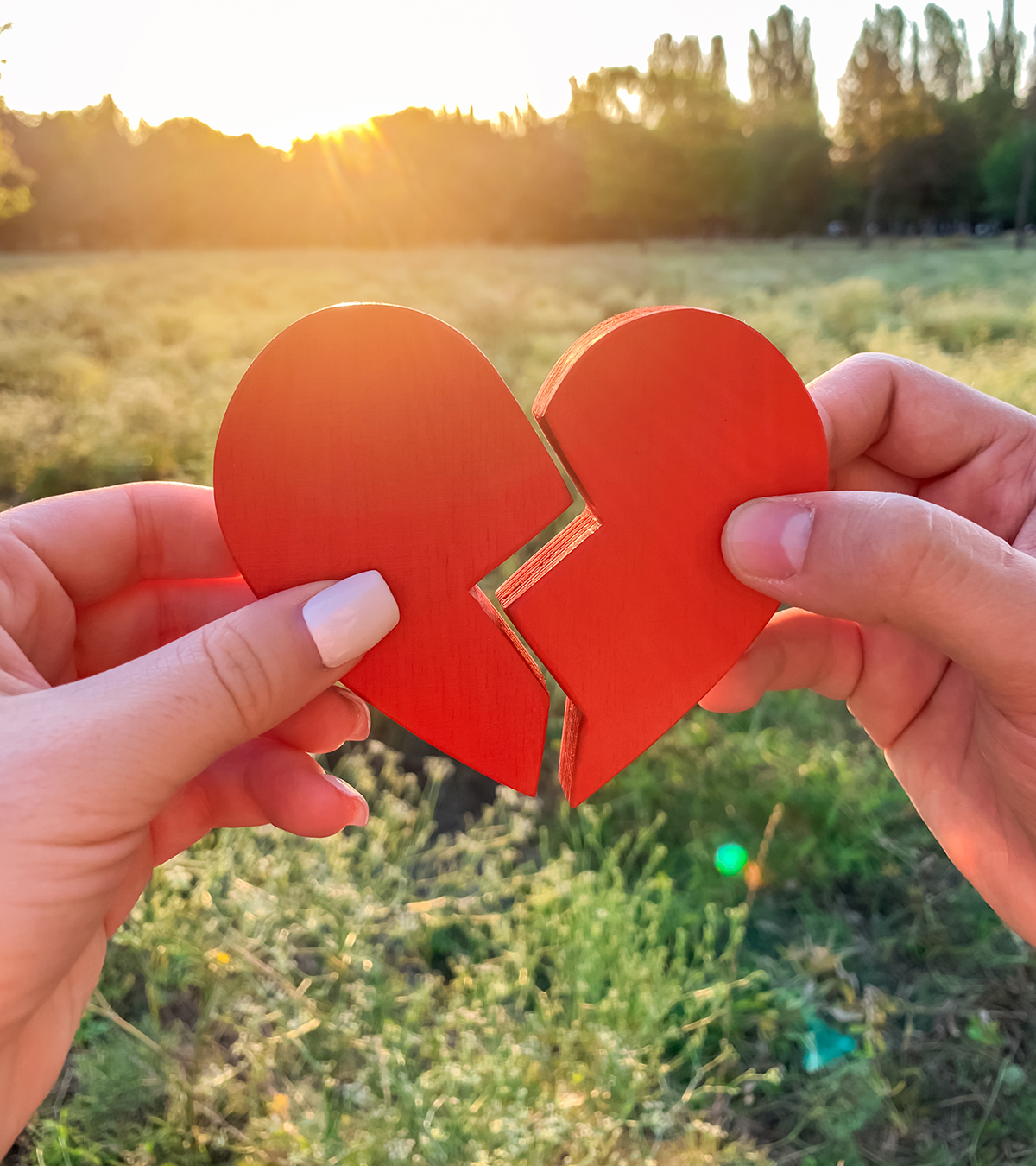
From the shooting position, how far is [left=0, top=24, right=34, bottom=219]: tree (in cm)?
780

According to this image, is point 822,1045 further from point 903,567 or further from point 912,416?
point 912,416

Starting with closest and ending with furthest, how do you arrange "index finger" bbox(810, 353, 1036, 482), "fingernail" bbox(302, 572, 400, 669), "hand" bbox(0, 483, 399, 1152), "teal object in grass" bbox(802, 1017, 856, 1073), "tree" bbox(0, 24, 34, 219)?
"hand" bbox(0, 483, 399, 1152), "fingernail" bbox(302, 572, 400, 669), "index finger" bbox(810, 353, 1036, 482), "teal object in grass" bbox(802, 1017, 856, 1073), "tree" bbox(0, 24, 34, 219)

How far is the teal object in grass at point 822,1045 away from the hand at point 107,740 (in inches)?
61.2

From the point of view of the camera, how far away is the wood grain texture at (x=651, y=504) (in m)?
1.34

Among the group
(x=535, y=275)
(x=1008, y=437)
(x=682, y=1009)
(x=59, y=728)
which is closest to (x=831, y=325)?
(x=535, y=275)

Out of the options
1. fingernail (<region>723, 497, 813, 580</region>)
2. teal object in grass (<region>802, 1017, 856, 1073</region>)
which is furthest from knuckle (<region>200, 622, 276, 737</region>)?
teal object in grass (<region>802, 1017, 856, 1073</region>)

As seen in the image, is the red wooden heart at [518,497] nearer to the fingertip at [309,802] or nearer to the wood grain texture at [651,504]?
the wood grain texture at [651,504]

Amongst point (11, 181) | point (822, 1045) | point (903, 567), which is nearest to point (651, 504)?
point (903, 567)

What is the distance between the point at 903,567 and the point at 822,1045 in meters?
1.72

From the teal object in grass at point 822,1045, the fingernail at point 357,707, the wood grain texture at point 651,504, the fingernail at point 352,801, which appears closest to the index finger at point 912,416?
the wood grain texture at point 651,504

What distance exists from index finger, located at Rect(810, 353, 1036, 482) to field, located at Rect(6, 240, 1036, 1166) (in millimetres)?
1370

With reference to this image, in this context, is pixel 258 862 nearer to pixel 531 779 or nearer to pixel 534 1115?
pixel 534 1115

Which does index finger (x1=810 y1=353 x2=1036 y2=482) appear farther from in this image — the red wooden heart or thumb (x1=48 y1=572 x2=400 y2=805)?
thumb (x1=48 y1=572 x2=400 y2=805)

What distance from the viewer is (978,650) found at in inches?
53.8
